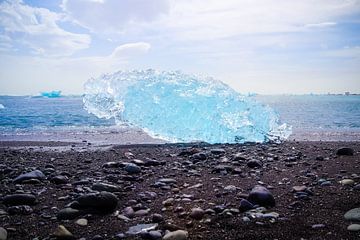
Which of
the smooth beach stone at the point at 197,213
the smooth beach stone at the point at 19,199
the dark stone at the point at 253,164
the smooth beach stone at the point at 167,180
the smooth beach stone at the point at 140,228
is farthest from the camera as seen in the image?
the dark stone at the point at 253,164

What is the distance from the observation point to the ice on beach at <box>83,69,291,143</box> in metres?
11.7

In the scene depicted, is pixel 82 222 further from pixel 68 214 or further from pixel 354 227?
pixel 354 227

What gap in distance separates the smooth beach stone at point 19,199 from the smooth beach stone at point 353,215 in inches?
157

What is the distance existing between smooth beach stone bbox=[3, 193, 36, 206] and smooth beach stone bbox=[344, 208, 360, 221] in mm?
3993

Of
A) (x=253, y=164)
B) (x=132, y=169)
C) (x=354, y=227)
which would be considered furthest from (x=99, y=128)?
(x=354, y=227)

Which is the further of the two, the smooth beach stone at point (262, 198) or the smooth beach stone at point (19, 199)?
the smooth beach stone at point (19, 199)

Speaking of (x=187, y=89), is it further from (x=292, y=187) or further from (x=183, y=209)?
(x=183, y=209)

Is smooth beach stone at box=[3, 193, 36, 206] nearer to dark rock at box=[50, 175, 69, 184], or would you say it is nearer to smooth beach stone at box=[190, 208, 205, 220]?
dark rock at box=[50, 175, 69, 184]

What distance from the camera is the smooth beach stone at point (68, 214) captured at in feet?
13.5

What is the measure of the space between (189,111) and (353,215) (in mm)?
8335

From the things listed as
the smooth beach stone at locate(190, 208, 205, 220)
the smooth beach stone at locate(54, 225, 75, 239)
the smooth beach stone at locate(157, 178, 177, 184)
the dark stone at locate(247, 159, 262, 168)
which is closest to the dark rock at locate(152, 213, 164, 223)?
the smooth beach stone at locate(190, 208, 205, 220)

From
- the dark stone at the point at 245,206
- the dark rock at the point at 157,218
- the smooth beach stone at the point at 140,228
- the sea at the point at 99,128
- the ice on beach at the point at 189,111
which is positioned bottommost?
the sea at the point at 99,128

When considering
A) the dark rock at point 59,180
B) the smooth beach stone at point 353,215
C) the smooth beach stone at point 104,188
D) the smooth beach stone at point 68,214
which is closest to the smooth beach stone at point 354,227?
the smooth beach stone at point 353,215

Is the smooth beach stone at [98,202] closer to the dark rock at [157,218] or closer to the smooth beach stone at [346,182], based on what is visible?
the dark rock at [157,218]
